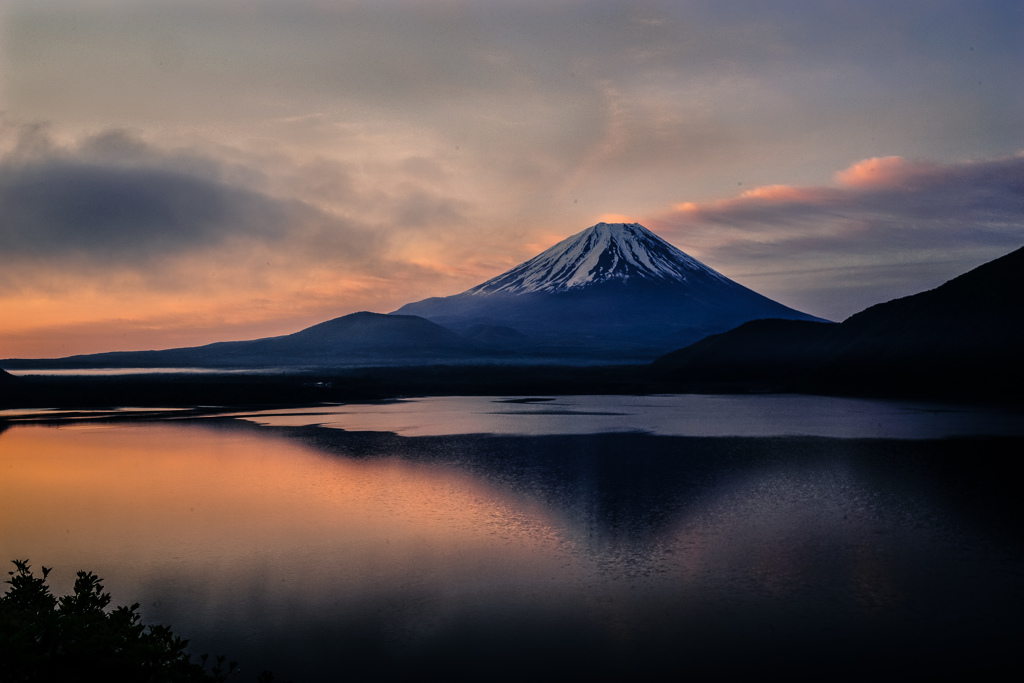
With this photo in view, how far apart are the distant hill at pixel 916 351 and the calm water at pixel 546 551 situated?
5652cm

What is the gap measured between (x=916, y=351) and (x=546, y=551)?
94.7 m

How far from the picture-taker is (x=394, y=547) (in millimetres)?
18359

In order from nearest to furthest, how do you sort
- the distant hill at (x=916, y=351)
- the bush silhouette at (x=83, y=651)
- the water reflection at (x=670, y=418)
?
the bush silhouette at (x=83, y=651) < the water reflection at (x=670, y=418) < the distant hill at (x=916, y=351)

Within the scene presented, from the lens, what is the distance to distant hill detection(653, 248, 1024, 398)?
8744cm

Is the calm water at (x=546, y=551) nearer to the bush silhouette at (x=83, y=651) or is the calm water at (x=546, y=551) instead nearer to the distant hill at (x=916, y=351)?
the bush silhouette at (x=83, y=651)

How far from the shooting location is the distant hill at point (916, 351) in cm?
8744

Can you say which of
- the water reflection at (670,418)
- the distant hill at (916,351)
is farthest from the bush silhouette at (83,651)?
the distant hill at (916,351)

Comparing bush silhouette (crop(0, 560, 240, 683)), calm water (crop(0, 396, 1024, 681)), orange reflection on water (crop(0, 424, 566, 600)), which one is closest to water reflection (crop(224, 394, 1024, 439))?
calm water (crop(0, 396, 1024, 681))

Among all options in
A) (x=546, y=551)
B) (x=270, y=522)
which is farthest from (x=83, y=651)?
(x=270, y=522)

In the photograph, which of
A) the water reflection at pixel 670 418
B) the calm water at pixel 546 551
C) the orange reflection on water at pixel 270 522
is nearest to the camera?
the calm water at pixel 546 551

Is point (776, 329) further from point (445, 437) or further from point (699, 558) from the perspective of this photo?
point (699, 558)

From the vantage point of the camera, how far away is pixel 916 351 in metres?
97.8

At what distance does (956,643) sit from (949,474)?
18976 millimetres

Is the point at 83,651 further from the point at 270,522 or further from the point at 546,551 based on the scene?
the point at 270,522
